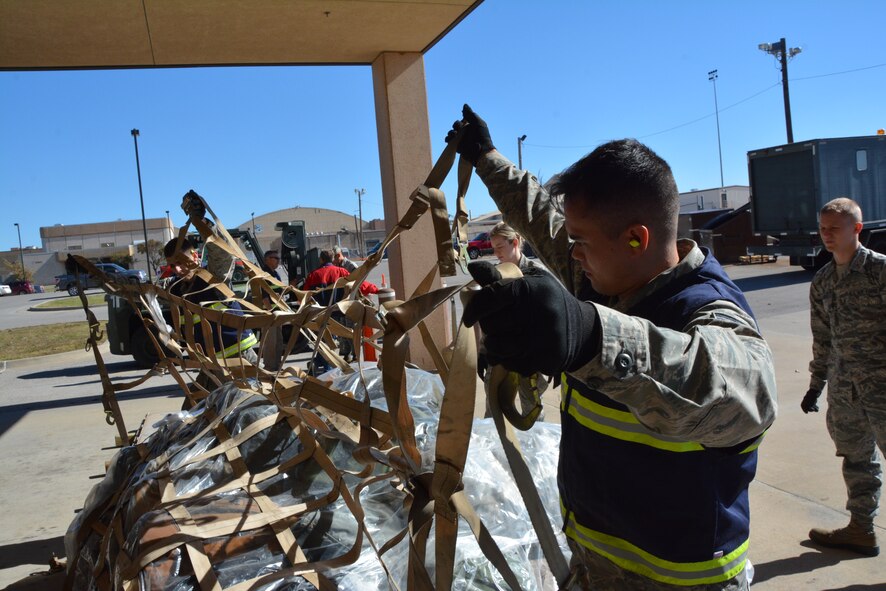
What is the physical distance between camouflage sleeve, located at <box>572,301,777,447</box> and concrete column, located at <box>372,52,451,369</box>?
655cm

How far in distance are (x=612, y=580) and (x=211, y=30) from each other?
666 centimetres

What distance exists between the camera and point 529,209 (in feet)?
6.57

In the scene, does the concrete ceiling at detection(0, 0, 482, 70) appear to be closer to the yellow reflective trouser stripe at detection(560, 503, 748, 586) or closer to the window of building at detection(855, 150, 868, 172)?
the yellow reflective trouser stripe at detection(560, 503, 748, 586)

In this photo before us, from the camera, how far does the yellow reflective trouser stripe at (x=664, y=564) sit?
132cm

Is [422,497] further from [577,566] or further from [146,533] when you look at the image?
[146,533]

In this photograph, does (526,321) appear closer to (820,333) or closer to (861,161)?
(820,333)

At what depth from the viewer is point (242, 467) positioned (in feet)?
7.29

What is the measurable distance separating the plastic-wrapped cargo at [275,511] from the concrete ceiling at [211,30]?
469 centimetres

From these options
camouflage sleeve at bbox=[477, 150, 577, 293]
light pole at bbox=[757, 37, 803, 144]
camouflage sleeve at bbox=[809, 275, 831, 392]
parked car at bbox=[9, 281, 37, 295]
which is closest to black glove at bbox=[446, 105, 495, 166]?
camouflage sleeve at bbox=[477, 150, 577, 293]

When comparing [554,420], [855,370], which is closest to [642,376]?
[855,370]

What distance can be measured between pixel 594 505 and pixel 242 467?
50.3 inches

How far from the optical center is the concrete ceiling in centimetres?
591

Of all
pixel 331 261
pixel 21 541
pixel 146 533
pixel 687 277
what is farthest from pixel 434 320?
pixel 687 277

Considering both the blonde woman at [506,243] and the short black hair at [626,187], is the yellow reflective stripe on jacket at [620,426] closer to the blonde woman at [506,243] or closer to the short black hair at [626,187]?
the short black hair at [626,187]
